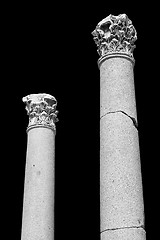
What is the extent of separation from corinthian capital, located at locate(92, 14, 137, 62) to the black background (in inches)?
309

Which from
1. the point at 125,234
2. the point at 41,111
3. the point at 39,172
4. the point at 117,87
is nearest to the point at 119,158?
the point at 125,234

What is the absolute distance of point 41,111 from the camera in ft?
63.7

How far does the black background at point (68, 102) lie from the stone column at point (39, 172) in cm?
515

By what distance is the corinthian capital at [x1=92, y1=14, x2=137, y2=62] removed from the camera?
45.5ft

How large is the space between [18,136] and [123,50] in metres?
14.6

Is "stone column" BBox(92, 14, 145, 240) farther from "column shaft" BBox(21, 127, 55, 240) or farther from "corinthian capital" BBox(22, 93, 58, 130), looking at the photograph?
"corinthian capital" BBox(22, 93, 58, 130)

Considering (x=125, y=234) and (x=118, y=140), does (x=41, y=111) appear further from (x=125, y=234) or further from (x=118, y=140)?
(x=125, y=234)

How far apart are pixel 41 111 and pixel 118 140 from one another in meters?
7.52

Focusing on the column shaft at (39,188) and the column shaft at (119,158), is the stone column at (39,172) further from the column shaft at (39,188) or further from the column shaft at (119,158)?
the column shaft at (119,158)

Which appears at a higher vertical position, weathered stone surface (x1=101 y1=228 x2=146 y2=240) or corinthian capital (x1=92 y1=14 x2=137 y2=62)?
corinthian capital (x1=92 y1=14 x2=137 y2=62)

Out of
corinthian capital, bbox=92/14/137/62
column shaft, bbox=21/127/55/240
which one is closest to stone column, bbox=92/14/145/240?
corinthian capital, bbox=92/14/137/62

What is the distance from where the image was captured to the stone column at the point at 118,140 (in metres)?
11.6

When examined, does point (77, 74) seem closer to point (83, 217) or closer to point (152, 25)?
point (152, 25)

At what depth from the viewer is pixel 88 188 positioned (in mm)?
24641
